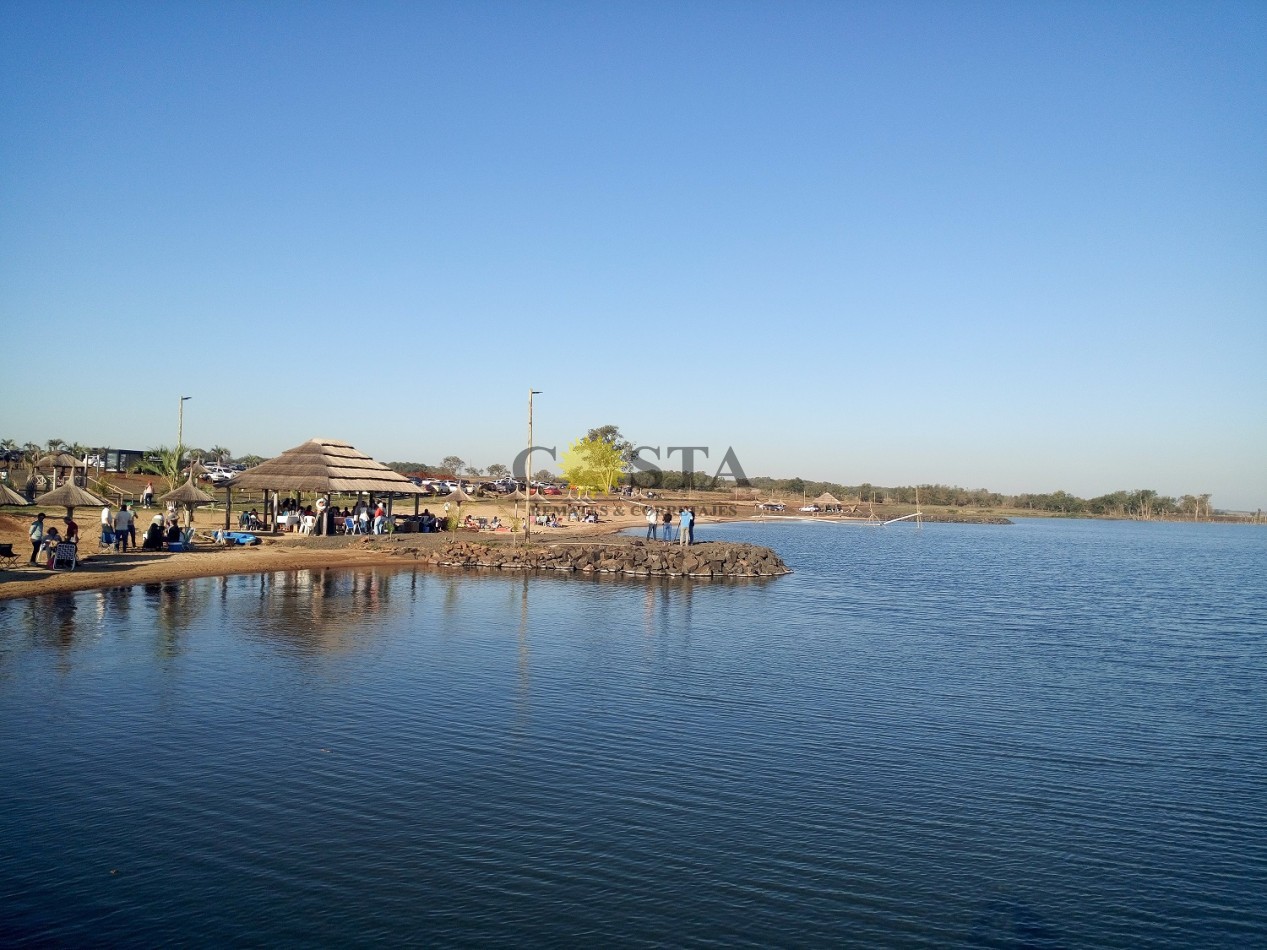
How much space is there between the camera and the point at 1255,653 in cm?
2327

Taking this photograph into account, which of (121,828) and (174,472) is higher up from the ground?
(174,472)

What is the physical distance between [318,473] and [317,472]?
2.9 inches

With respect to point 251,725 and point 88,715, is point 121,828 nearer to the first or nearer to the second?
point 251,725

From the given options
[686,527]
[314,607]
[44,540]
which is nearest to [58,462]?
[44,540]

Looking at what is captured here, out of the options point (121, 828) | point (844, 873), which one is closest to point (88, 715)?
point (121, 828)

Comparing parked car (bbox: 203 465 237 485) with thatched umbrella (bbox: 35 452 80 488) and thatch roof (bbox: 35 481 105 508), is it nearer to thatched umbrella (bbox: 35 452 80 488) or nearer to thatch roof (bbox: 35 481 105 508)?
thatched umbrella (bbox: 35 452 80 488)

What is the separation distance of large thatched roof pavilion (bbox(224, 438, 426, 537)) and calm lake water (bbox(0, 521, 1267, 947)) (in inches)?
529

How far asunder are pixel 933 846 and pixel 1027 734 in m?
5.55

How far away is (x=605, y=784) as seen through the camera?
11195mm

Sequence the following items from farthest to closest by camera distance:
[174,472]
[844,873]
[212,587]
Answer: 1. [174,472]
2. [212,587]
3. [844,873]

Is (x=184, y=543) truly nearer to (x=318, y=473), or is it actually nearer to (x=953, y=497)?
(x=318, y=473)

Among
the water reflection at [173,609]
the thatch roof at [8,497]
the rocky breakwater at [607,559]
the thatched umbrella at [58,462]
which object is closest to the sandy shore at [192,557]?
the water reflection at [173,609]

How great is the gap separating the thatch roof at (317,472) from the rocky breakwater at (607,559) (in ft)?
13.0

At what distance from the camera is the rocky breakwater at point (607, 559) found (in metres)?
36.5
